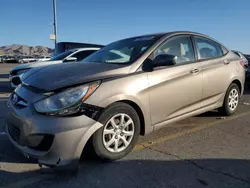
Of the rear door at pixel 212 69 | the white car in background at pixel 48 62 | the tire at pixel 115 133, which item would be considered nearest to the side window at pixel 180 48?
the rear door at pixel 212 69

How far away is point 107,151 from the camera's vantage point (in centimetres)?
323

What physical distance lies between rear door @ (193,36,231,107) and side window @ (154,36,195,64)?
20 cm

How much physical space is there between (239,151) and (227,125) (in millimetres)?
1296

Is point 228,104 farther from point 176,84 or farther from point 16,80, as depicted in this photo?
point 16,80

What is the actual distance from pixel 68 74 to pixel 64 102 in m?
0.49

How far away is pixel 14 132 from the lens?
126 inches

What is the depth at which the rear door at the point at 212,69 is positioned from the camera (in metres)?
4.60

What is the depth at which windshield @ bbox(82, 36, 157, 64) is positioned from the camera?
391 cm

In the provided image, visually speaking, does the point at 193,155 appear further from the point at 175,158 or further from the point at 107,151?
the point at 107,151

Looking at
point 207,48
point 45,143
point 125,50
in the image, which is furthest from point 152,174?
point 207,48

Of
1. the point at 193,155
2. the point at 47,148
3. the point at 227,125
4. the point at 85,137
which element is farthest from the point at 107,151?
the point at 227,125

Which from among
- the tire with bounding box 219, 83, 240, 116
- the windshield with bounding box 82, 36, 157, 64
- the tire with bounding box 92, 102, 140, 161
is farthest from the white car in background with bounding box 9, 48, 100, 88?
the tire with bounding box 92, 102, 140, 161

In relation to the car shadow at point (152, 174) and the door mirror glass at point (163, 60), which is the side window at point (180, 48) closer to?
the door mirror glass at point (163, 60)

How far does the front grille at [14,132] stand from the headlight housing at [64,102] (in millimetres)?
437
